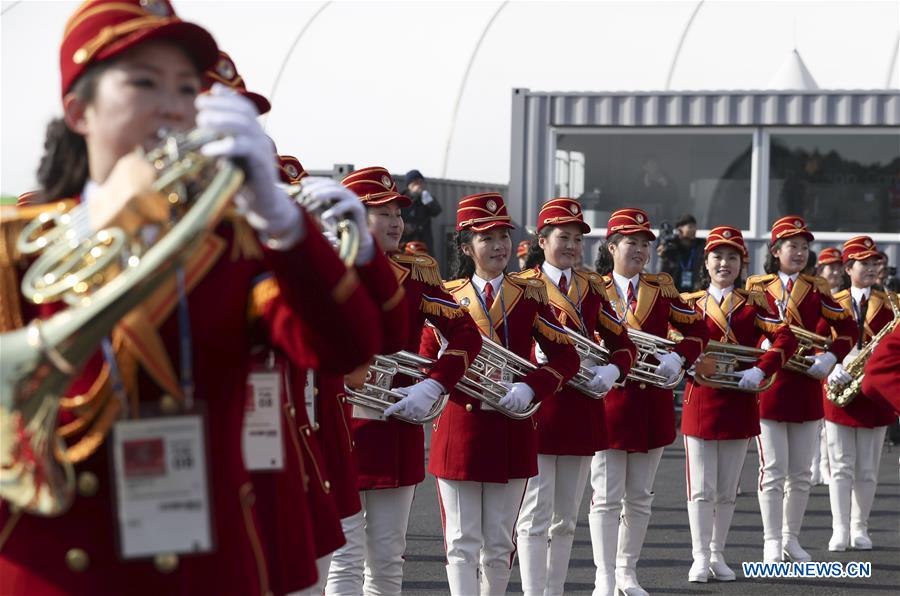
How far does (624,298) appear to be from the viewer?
303 inches

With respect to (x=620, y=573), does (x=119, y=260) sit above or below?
above

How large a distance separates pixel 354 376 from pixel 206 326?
291cm

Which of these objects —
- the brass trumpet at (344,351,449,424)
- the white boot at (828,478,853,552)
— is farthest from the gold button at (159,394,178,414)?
the white boot at (828,478,853,552)

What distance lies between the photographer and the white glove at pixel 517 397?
6.04m

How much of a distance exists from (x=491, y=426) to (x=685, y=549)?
3302 mm

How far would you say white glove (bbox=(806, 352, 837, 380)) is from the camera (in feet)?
28.5

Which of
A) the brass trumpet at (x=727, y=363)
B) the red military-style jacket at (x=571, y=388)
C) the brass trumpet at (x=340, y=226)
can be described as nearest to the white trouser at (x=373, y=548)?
the red military-style jacket at (x=571, y=388)

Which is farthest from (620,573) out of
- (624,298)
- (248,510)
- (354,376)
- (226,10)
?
(226,10)

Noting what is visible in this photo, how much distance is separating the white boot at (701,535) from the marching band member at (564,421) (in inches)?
52.6

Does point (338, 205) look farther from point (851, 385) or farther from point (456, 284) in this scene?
point (851, 385)

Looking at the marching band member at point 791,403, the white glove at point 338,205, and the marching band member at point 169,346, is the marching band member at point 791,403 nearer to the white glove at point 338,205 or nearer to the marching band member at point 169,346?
the white glove at point 338,205

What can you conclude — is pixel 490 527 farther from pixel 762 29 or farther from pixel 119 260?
pixel 762 29

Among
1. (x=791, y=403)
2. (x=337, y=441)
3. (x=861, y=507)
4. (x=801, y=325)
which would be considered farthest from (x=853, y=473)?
(x=337, y=441)

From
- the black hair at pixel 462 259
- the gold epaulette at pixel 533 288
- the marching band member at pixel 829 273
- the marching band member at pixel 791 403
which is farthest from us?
the marching band member at pixel 829 273
